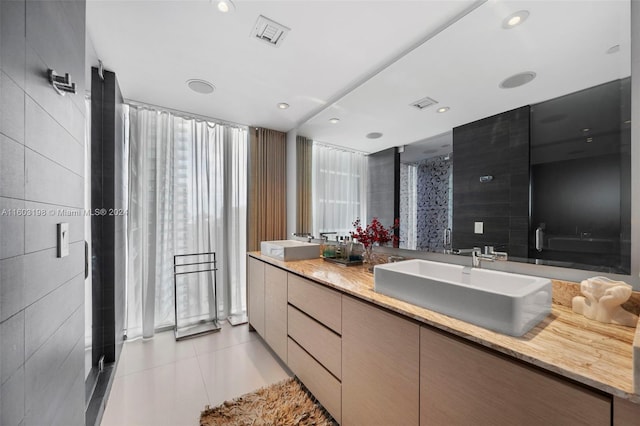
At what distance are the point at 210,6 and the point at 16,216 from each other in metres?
1.38

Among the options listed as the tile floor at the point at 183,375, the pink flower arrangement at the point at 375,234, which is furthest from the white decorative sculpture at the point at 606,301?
the tile floor at the point at 183,375

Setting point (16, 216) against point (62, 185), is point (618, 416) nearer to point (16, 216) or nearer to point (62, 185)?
point (16, 216)

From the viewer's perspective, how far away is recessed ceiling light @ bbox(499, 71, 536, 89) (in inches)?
47.1

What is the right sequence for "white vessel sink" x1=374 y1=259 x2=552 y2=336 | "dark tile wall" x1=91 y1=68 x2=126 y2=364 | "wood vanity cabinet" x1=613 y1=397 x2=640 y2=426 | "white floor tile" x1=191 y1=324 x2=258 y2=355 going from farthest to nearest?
"white floor tile" x1=191 y1=324 x2=258 y2=355 < "dark tile wall" x1=91 y1=68 x2=126 y2=364 < "white vessel sink" x1=374 y1=259 x2=552 y2=336 < "wood vanity cabinet" x1=613 y1=397 x2=640 y2=426

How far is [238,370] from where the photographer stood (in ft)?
6.81

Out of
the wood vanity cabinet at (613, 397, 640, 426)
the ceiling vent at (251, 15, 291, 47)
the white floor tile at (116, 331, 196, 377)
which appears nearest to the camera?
the wood vanity cabinet at (613, 397, 640, 426)

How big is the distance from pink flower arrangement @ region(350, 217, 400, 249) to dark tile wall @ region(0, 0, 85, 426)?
66.9 inches

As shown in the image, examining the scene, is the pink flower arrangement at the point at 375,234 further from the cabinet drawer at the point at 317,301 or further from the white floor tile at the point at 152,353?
the white floor tile at the point at 152,353

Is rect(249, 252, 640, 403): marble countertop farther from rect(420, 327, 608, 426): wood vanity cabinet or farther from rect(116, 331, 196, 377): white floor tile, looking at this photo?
rect(116, 331, 196, 377): white floor tile

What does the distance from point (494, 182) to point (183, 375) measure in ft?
8.46

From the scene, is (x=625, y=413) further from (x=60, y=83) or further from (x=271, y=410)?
(x=60, y=83)

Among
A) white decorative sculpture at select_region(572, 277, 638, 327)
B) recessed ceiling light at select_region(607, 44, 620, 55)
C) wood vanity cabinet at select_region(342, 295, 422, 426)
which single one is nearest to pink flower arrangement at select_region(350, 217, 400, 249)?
wood vanity cabinet at select_region(342, 295, 422, 426)

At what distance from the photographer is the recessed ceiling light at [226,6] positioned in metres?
1.36

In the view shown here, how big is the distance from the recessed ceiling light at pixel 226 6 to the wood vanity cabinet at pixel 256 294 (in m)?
1.91
